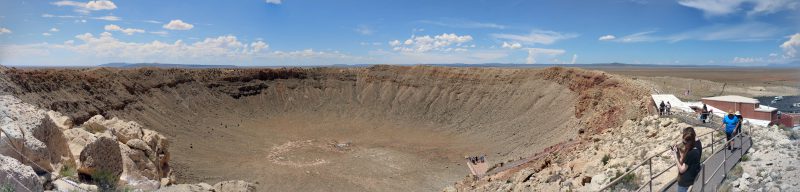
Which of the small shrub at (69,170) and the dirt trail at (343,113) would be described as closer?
the small shrub at (69,170)

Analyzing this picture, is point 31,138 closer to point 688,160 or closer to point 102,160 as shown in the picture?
point 102,160

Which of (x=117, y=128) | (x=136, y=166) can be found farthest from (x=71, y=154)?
(x=117, y=128)

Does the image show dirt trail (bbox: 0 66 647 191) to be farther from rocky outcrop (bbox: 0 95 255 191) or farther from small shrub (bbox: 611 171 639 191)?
small shrub (bbox: 611 171 639 191)

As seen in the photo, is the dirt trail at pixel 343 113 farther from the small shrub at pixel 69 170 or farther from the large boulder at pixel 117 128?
the small shrub at pixel 69 170

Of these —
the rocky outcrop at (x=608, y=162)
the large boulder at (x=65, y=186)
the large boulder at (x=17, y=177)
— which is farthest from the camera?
the rocky outcrop at (x=608, y=162)

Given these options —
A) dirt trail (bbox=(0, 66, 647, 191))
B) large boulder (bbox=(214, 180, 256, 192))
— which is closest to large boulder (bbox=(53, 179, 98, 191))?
large boulder (bbox=(214, 180, 256, 192))

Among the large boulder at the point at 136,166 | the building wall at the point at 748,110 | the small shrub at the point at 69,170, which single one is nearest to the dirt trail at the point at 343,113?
the building wall at the point at 748,110

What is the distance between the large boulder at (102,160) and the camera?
14750mm

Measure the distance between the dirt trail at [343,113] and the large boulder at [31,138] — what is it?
14546 mm

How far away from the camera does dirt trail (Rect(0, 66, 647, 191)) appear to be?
32.4 meters

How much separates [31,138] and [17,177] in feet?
11.6

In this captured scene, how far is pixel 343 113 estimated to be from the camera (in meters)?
58.3

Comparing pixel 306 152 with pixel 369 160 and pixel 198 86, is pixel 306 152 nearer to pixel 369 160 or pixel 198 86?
pixel 369 160

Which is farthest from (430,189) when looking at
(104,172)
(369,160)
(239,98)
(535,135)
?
(239,98)
